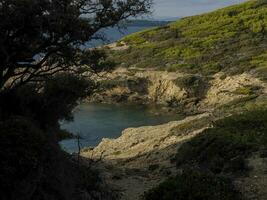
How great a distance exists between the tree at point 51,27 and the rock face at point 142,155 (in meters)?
6.29

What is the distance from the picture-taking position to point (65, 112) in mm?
24531

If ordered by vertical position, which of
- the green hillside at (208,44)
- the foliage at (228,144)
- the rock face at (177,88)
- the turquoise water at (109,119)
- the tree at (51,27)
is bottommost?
the turquoise water at (109,119)

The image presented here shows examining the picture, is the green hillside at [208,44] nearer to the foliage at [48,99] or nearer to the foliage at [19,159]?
the foliage at [48,99]

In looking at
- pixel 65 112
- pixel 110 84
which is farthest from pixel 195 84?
pixel 65 112

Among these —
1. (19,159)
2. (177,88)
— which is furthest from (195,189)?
(177,88)

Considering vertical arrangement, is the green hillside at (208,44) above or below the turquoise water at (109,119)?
above

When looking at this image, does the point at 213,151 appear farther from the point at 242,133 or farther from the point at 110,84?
the point at 110,84

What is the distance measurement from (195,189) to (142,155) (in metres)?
14.5

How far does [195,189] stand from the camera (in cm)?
1909

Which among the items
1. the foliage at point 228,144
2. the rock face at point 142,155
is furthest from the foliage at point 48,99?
the foliage at point 228,144

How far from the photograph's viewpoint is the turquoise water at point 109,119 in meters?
50.7

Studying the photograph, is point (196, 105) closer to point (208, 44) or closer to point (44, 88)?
point (208, 44)

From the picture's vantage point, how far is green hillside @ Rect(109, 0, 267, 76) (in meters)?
68.8

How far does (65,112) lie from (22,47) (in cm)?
582
